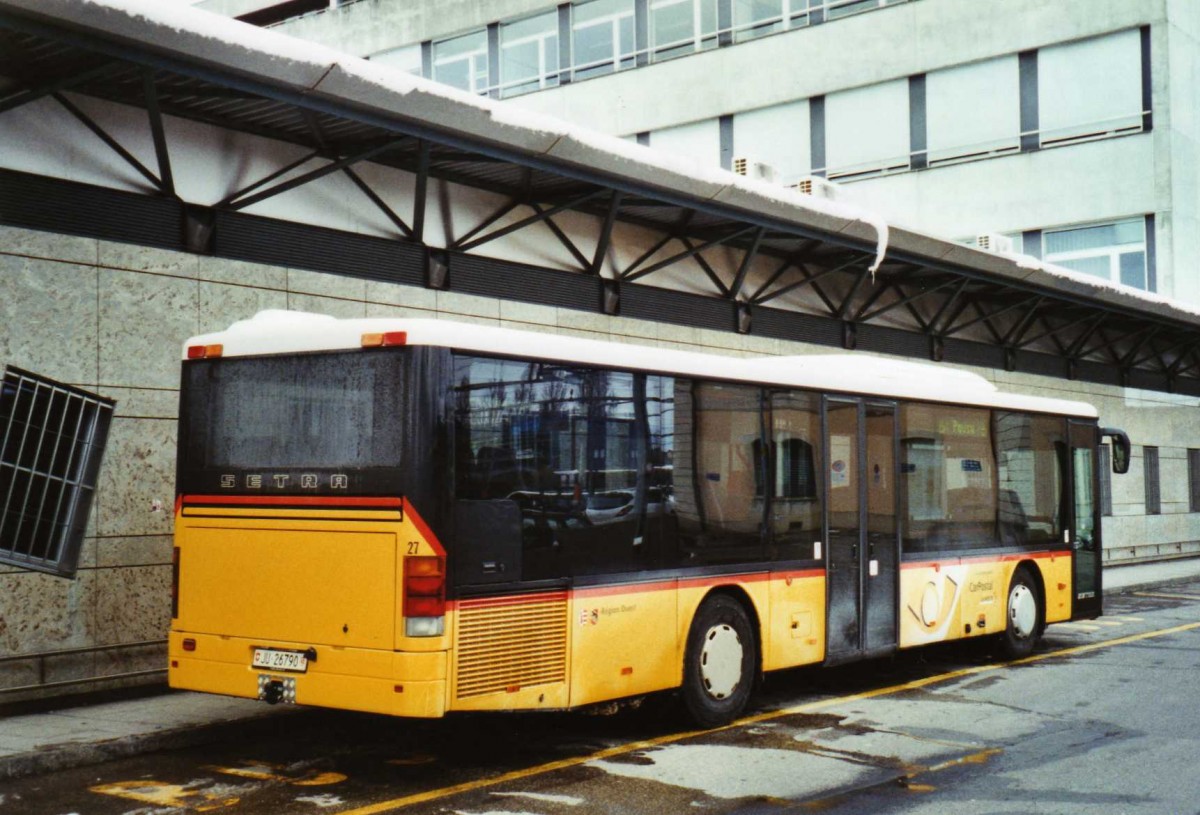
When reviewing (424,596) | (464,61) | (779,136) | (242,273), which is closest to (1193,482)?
(779,136)

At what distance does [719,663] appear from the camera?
9.98m

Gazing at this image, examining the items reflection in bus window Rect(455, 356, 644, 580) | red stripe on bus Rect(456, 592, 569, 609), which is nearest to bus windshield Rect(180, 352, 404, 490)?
reflection in bus window Rect(455, 356, 644, 580)

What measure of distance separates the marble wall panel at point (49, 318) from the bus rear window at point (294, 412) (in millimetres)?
Result: 2296

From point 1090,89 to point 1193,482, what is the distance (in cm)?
1017

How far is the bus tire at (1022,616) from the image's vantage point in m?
13.9

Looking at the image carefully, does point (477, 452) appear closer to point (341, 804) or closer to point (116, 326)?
point (341, 804)

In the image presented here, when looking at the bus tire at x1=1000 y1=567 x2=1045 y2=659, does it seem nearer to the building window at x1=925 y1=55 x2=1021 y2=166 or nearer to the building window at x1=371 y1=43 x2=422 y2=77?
the building window at x1=925 y1=55 x2=1021 y2=166

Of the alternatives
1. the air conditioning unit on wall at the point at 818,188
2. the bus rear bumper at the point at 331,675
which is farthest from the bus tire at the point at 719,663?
the air conditioning unit on wall at the point at 818,188

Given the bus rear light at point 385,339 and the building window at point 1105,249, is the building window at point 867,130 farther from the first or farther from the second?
the bus rear light at point 385,339

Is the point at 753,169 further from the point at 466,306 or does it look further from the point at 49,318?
the point at 49,318

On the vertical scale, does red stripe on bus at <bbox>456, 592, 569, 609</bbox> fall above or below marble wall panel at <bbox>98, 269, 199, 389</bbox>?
below

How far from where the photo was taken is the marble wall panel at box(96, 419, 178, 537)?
11.0 metres

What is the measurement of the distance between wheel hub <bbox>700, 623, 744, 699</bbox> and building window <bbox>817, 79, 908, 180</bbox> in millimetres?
24157

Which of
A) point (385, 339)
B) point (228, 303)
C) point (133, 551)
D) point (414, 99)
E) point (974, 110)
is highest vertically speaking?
point (974, 110)
